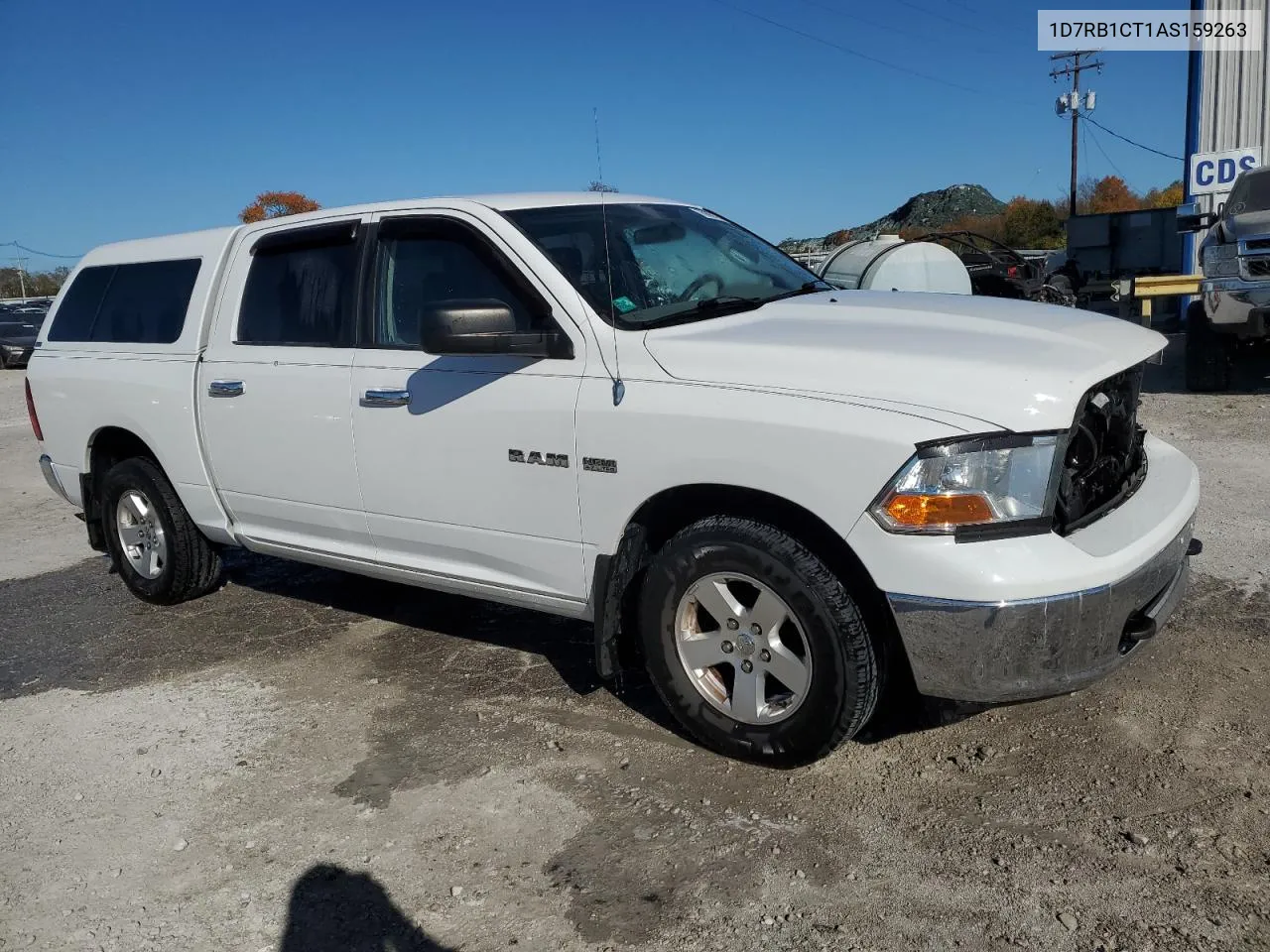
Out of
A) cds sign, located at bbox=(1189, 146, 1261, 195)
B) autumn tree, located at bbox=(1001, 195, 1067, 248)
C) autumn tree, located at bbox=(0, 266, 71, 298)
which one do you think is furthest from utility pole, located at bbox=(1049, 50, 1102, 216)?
autumn tree, located at bbox=(0, 266, 71, 298)

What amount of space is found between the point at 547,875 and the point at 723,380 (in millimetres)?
1552

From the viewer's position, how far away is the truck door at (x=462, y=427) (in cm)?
371

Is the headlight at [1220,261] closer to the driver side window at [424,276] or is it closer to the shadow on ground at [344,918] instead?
the driver side window at [424,276]

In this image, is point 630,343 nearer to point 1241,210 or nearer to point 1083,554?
point 1083,554

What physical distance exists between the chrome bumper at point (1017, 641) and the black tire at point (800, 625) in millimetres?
187

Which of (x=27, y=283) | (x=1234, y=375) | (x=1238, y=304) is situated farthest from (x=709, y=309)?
(x=27, y=283)

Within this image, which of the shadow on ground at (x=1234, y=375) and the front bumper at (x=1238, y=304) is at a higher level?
the front bumper at (x=1238, y=304)

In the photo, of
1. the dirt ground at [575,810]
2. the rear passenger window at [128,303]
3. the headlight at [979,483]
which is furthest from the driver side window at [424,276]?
the headlight at [979,483]

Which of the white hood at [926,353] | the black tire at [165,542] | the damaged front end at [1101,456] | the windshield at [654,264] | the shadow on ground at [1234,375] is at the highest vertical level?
the windshield at [654,264]

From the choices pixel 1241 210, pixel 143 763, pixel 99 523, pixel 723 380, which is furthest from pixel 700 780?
pixel 1241 210

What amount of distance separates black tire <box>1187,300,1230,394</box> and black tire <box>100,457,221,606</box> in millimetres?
9418

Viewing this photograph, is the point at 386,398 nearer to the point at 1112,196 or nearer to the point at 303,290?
the point at 303,290

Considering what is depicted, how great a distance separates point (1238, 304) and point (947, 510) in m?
Answer: 8.42

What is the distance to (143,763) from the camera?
3.87 metres
